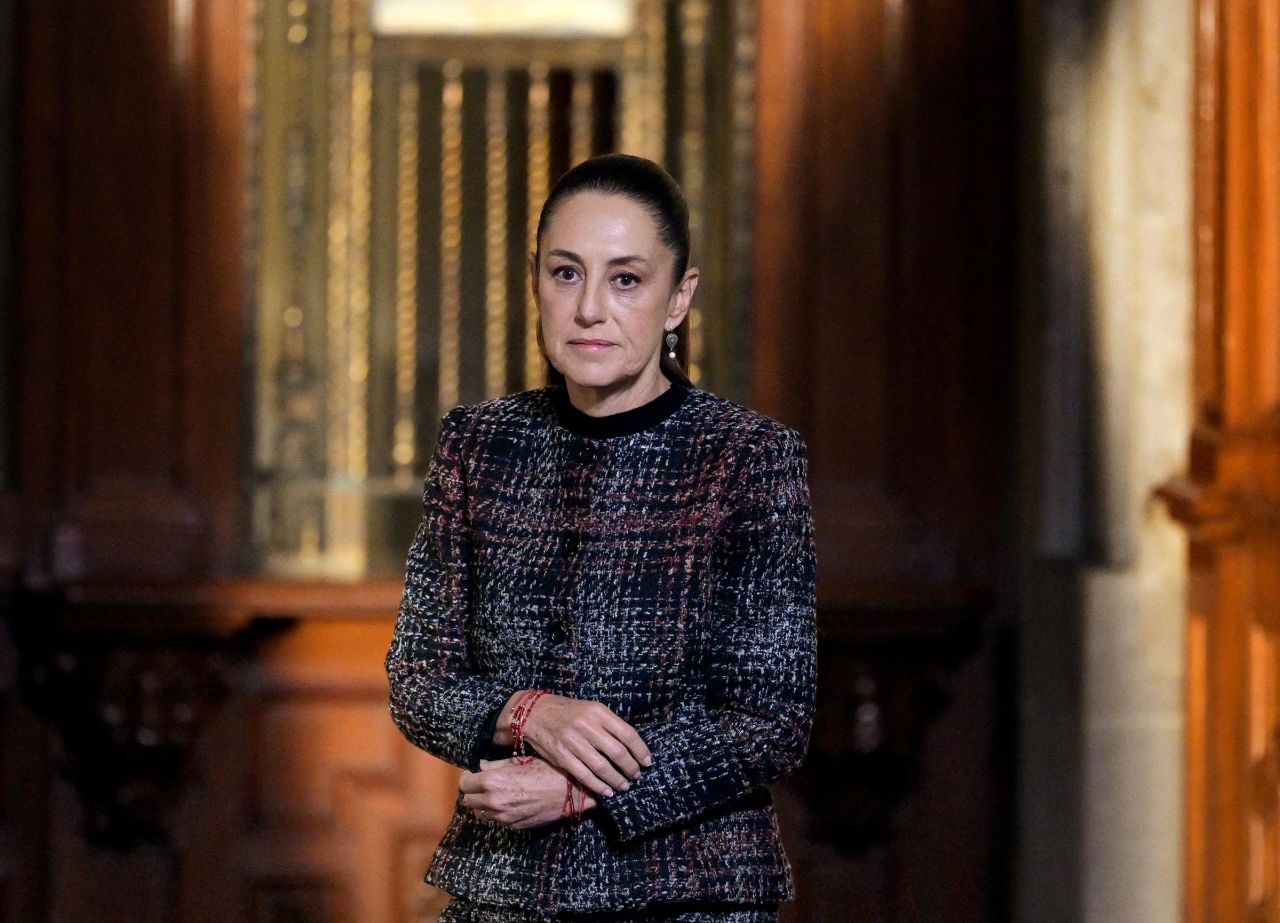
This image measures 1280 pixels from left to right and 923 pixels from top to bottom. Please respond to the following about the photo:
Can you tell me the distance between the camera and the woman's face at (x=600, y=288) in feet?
6.09

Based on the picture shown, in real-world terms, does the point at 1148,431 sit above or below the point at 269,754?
above

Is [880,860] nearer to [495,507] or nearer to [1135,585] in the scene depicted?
[1135,585]

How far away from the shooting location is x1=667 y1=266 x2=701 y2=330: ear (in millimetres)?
1942

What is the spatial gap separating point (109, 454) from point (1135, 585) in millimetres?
2115

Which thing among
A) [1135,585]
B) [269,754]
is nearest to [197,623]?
[269,754]

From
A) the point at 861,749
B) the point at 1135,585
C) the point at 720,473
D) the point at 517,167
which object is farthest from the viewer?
the point at 517,167

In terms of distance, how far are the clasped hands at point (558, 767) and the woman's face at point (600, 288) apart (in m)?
0.35

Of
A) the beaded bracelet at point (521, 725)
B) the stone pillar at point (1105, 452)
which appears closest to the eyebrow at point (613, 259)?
the beaded bracelet at point (521, 725)

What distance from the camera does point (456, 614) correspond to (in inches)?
74.7

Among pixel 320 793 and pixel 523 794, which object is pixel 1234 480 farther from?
pixel 320 793

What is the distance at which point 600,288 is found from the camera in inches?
73.1

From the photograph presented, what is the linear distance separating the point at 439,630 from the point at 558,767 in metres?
0.22

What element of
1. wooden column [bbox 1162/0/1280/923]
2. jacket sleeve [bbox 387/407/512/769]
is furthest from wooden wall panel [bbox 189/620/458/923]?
jacket sleeve [bbox 387/407/512/769]

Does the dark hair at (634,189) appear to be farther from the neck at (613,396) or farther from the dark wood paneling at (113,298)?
the dark wood paneling at (113,298)
